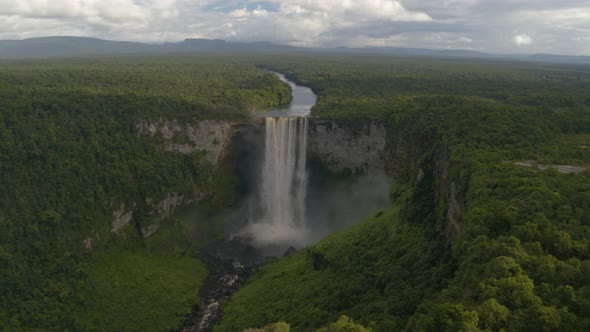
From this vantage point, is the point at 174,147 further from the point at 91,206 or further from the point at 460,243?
the point at 460,243

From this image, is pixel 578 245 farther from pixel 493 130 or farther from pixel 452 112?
pixel 452 112

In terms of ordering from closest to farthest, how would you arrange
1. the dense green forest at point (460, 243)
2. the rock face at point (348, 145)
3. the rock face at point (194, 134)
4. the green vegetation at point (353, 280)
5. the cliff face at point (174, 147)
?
1. the dense green forest at point (460, 243)
2. the green vegetation at point (353, 280)
3. the cliff face at point (174, 147)
4. the rock face at point (194, 134)
5. the rock face at point (348, 145)

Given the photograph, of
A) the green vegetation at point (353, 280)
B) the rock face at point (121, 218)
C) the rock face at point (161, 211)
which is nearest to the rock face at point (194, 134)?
the rock face at point (161, 211)

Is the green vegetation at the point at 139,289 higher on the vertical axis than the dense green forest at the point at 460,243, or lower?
lower

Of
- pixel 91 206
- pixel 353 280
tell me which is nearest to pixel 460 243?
pixel 353 280

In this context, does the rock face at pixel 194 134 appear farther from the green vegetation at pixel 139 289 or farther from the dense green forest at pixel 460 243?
the dense green forest at pixel 460 243

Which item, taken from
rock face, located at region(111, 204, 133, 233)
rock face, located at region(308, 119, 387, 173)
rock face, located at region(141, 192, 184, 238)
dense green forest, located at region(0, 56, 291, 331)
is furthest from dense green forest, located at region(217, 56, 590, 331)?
rock face, located at region(111, 204, 133, 233)

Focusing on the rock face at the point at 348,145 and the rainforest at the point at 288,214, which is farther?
the rock face at the point at 348,145
